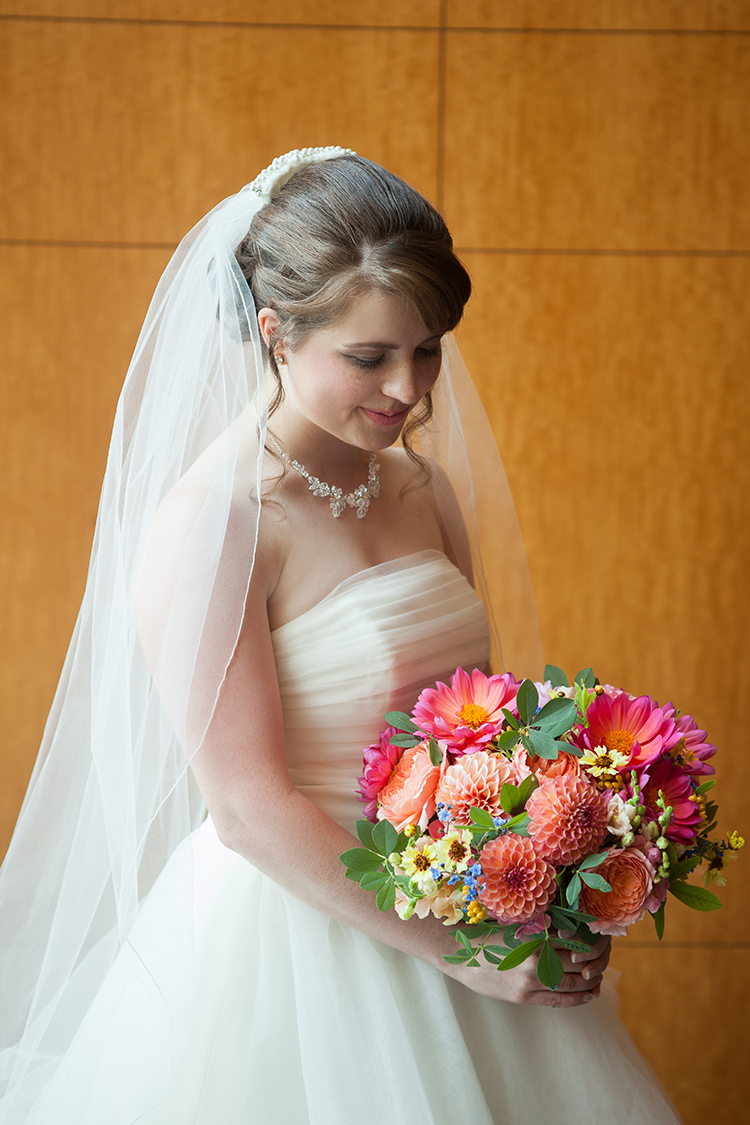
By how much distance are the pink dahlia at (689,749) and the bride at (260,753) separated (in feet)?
0.93

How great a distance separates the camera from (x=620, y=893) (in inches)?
40.2

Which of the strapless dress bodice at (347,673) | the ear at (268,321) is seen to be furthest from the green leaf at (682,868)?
the ear at (268,321)

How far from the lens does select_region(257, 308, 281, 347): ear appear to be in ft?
4.25

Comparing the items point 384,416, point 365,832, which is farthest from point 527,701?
point 384,416

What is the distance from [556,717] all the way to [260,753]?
395mm

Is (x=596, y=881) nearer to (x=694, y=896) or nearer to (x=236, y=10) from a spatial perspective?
(x=694, y=896)

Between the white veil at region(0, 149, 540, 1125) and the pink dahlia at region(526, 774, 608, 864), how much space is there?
0.44 meters

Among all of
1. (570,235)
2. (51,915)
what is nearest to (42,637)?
(51,915)

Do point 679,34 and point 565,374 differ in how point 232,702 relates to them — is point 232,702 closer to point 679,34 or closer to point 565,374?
point 565,374

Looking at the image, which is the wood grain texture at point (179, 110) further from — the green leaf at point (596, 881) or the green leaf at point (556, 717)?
the green leaf at point (596, 881)

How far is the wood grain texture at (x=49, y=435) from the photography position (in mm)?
2383

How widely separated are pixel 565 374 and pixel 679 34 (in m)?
0.91

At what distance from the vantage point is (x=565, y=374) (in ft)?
8.01

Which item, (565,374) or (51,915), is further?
(565,374)
